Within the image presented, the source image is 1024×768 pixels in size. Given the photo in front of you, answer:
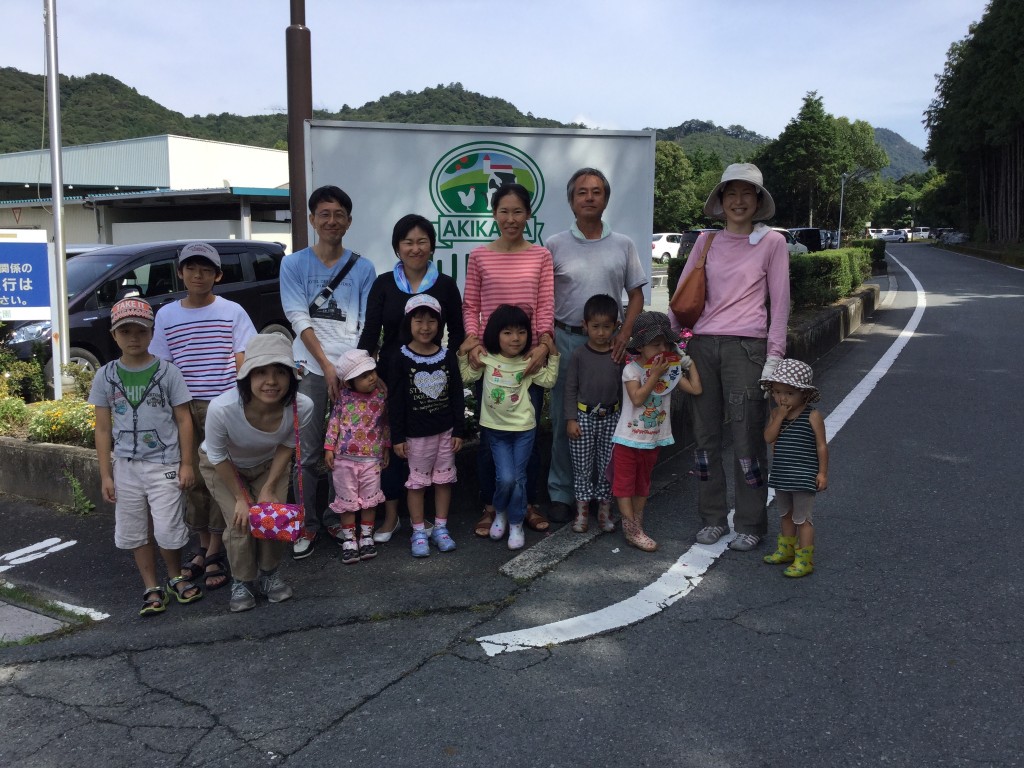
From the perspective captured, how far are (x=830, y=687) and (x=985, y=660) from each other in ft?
2.22

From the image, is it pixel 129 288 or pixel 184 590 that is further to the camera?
pixel 129 288

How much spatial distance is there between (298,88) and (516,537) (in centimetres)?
369

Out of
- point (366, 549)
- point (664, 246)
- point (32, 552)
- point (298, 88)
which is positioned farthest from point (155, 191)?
point (366, 549)

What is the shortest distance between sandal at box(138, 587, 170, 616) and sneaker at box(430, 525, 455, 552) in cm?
136

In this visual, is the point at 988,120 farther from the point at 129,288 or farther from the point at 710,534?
the point at 710,534

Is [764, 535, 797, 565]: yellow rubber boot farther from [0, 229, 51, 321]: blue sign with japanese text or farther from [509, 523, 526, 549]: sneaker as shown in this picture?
[0, 229, 51, 321]: blue sign with japanese text

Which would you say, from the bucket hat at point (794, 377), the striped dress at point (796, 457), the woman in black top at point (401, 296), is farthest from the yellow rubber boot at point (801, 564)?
the woman in black top at point (401, 296)

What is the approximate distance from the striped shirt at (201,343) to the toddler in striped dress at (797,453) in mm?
2686

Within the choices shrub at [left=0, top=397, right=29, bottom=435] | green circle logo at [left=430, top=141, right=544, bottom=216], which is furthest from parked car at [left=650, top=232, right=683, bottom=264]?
shrub at [left=0, top=397, right=29, bottom=435]

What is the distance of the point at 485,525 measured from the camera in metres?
4.78

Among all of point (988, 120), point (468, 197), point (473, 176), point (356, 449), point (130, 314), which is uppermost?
point (988, 120)

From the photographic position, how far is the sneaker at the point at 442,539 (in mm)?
4457

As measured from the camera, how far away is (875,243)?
32.6 m

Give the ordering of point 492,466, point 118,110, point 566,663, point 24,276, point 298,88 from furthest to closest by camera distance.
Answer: point 118,110 < point 24,276 < point 298,88 < point 492,466 < point 566,663
